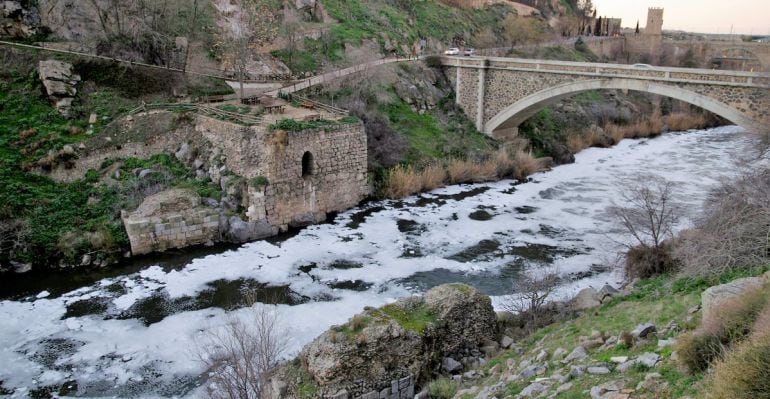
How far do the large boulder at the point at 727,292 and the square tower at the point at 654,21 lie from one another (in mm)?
55208

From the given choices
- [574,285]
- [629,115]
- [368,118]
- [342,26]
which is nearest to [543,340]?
[574,285]

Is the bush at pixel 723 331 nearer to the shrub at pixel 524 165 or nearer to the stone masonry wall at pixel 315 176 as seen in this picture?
the stone masonry wall at pixel 315 176

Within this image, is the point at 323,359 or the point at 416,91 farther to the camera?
the point at 416,91

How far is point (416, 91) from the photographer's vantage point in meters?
31.2

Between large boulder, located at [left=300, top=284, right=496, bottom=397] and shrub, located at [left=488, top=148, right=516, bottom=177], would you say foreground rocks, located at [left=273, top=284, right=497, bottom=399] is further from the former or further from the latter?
shrub, located at [left=488, top=148, right=516, bottom=177]

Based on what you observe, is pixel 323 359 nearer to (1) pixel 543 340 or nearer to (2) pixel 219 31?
(1) pixel 543 340

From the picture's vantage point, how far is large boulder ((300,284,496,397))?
10.4m

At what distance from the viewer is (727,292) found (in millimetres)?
8641

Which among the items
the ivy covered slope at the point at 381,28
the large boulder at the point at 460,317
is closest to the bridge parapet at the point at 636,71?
the ivy covered slope at the point at 381,28

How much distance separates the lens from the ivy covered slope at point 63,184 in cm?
1764

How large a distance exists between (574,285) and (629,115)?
25698 millimetres

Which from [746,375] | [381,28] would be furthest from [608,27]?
[746,375]

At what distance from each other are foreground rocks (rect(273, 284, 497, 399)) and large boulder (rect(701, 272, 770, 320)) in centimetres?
440

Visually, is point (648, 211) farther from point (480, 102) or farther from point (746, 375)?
point (480, 102)
